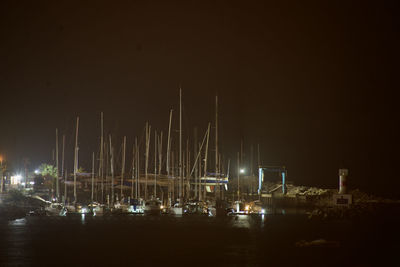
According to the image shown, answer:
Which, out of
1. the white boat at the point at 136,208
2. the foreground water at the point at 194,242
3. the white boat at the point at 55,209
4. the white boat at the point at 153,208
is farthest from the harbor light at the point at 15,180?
the foreground water at the point at 194,242

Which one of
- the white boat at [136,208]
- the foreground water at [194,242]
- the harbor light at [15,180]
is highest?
the harbor light at [15,180]

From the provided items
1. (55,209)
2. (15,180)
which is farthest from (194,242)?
(15,180)

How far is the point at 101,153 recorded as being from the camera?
83500 millimetres

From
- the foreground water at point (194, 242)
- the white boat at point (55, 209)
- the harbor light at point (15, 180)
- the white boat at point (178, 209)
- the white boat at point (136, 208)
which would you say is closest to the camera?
the foreground water at point (194, 242)

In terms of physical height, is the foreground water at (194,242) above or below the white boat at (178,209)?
below

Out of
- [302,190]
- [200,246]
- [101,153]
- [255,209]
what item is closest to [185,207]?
[255,209]

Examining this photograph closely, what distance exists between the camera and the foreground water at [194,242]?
34062mm

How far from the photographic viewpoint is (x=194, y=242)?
44.2 meters

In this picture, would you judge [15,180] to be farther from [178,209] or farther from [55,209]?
[178,209]

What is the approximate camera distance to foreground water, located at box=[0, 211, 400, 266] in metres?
34.1

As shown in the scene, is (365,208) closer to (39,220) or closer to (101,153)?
(101,153)

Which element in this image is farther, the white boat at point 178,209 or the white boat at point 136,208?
the white boat at point 136,208

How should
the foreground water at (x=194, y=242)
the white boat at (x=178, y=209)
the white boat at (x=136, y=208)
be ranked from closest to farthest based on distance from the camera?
the foreground water at (x=194, y=242), the white boat at (x=178, y=209), the white boat at (x=136, y=208)

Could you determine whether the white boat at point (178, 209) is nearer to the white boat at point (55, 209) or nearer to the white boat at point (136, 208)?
the white boat at point (136, 208)
